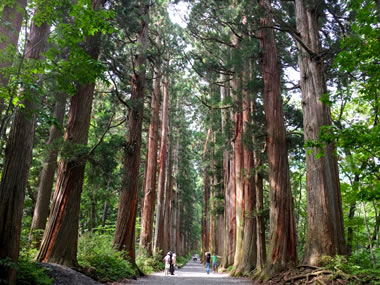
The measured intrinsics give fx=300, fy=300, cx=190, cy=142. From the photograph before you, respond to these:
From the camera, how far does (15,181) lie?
5086mm

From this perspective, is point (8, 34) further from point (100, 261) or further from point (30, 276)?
point (100, 261)

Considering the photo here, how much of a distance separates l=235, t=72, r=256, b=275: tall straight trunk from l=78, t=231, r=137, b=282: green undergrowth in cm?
543

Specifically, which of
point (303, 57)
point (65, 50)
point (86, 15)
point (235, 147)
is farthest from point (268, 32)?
point (86, 15)

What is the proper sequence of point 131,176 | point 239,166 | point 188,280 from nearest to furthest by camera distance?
1. point 188,280
2. point 131,176
3. point 239,166

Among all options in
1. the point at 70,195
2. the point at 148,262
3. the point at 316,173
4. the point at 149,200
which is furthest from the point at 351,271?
the point at 148,262

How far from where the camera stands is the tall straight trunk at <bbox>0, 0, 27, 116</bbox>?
15.9ft

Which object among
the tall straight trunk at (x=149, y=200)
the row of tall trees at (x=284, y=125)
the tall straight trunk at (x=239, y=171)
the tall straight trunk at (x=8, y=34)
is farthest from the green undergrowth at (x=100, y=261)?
the tall straight trunk at (x=149, y=200)

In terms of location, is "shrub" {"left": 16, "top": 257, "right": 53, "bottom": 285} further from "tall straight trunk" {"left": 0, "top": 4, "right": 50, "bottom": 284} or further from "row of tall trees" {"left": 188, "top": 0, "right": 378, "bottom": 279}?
"row of tall trees" {"left": 188, "top": 0, "right": 378, "bottom": 279}

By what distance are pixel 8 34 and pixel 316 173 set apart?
819 cm

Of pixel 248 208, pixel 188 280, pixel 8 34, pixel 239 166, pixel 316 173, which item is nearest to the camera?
pixel 8 34

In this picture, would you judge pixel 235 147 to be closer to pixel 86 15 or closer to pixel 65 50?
pixel 65 50

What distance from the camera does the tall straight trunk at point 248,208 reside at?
538 inches

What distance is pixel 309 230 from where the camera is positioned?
27.3 ft

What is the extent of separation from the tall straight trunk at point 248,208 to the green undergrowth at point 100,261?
543cm
